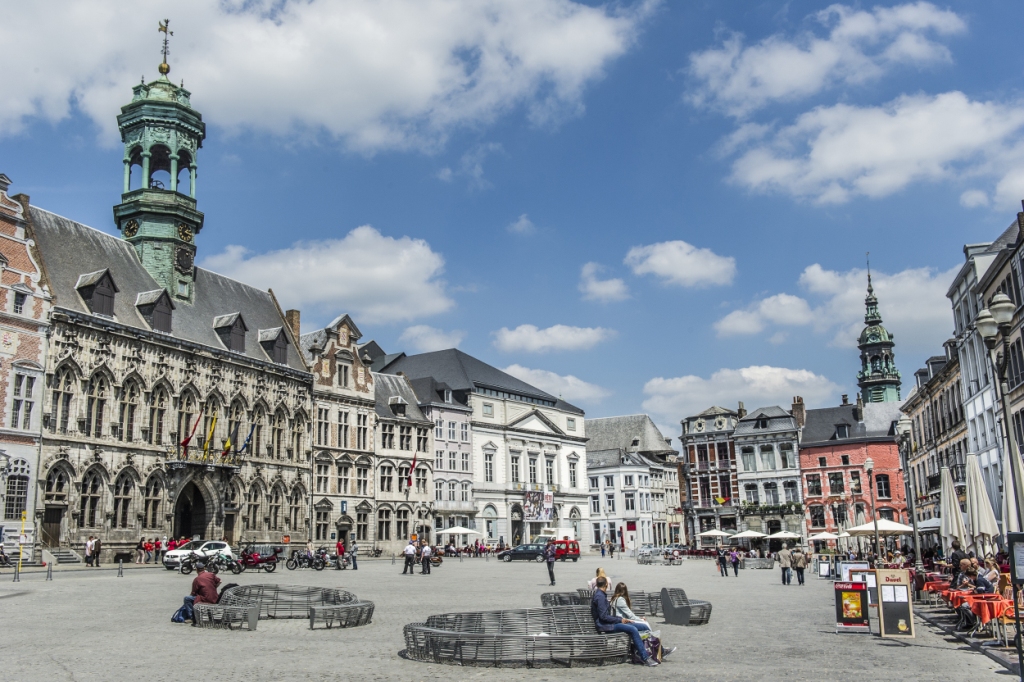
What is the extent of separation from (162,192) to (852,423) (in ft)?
226

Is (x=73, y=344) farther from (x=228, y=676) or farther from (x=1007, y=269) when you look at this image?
(x=1007, y=269)

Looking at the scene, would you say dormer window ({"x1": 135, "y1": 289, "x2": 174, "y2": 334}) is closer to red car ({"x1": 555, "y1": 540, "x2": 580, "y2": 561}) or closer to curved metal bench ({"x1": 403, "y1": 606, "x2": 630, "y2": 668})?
red car ({"x1": 555, "y1": 540, "x2": 580, "y2": 561})

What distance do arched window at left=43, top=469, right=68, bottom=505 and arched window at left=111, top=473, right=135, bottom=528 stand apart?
280cm

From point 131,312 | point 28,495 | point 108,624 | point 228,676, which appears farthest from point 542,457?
point 228,676

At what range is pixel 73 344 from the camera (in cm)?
4241

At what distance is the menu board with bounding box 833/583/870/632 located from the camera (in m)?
17.3

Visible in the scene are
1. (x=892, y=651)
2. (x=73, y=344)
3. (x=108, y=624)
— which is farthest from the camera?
(x=73, y=344)

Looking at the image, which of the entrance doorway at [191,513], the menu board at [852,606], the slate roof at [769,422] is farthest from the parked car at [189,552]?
the slate roof at [769,422]

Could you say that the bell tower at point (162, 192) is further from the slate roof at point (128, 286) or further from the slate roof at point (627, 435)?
the slate roof at point (627, 435)

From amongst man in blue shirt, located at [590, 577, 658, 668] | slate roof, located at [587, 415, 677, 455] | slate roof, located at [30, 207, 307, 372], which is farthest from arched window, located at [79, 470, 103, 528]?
slate roof, located at [587, 415, 677, 455]

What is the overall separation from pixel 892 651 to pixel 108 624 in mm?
15056

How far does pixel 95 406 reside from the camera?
142ft

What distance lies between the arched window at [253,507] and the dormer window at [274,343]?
836 centimetres

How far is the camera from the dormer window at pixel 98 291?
145ft
